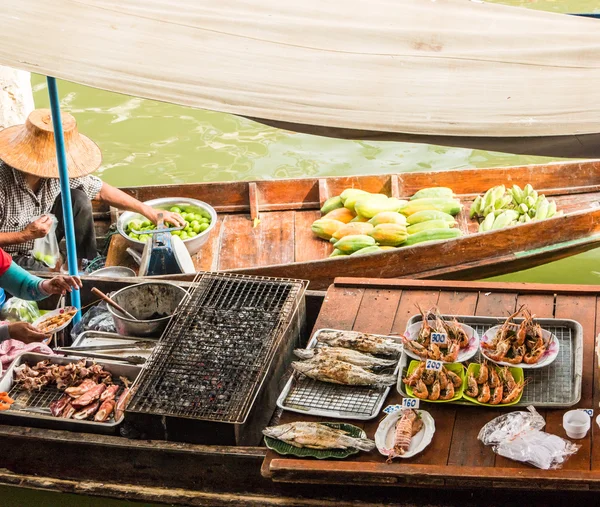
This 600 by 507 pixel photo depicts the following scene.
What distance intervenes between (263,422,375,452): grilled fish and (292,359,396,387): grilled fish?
Answer: 0.35 meters

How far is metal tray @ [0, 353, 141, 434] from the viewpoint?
3936mm

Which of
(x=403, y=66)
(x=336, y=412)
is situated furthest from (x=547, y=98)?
(x=336, y=412)

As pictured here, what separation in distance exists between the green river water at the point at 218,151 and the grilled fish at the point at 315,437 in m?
5.81

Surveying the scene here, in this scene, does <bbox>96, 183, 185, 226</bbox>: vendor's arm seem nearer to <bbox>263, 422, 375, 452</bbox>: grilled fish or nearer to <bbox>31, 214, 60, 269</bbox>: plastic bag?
<bbox>31, 214, 60, 269</bbox>: plastic bag

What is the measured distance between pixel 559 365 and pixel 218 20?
90.4 inches

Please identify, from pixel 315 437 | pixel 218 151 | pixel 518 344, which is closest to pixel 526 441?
pixel 518 344

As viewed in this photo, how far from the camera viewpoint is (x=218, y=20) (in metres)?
3.40

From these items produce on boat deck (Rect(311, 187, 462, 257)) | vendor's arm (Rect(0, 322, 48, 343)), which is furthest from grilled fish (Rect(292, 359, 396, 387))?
produce on boat deck (Rect(311, 187, 462, 257))

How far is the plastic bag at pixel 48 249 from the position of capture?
5816 millimetres

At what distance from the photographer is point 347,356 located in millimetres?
4055

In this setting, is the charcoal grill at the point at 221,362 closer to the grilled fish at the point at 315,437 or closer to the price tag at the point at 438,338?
the grilled fish at the point at 315,437

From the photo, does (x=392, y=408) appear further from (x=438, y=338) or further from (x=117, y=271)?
(x=117, y=271)

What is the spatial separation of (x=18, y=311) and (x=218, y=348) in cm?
168

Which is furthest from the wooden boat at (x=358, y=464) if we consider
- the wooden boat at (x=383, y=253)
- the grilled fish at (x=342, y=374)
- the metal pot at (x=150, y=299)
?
the wooden boat at (x=383, y=253)
